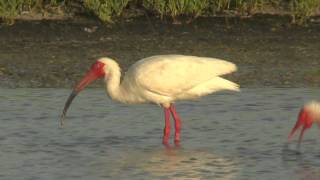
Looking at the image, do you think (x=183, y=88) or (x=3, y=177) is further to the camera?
(x=183, y=88)

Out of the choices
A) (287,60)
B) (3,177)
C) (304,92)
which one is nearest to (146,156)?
(3,177)


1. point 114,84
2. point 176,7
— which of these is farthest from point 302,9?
point 114,84

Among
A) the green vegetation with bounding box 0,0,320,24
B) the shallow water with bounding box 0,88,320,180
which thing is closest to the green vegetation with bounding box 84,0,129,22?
the green vegetation with bounding box 0,0,320,24

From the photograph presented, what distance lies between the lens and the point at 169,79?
11281 mm

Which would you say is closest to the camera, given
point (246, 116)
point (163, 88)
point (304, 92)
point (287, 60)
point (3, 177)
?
point (3, 177)

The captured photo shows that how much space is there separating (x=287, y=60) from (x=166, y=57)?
12.7 feet

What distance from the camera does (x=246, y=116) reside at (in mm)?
12008

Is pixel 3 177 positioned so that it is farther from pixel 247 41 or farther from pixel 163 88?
pixel 247 41

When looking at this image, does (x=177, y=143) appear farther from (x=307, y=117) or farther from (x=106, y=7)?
(x=106, y=7)

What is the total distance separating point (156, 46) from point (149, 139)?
4731 mm

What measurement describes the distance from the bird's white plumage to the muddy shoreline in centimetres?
252

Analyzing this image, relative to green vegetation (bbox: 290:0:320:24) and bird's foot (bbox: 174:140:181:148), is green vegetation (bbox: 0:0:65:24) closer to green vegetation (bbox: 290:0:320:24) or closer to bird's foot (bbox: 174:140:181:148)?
green vegetation (bbox: 290:0:320:24)

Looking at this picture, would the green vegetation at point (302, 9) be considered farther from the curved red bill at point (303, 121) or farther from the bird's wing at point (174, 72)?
the curved red bill at point (303, 121)

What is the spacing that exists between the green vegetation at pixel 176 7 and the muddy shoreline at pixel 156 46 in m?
0.15
